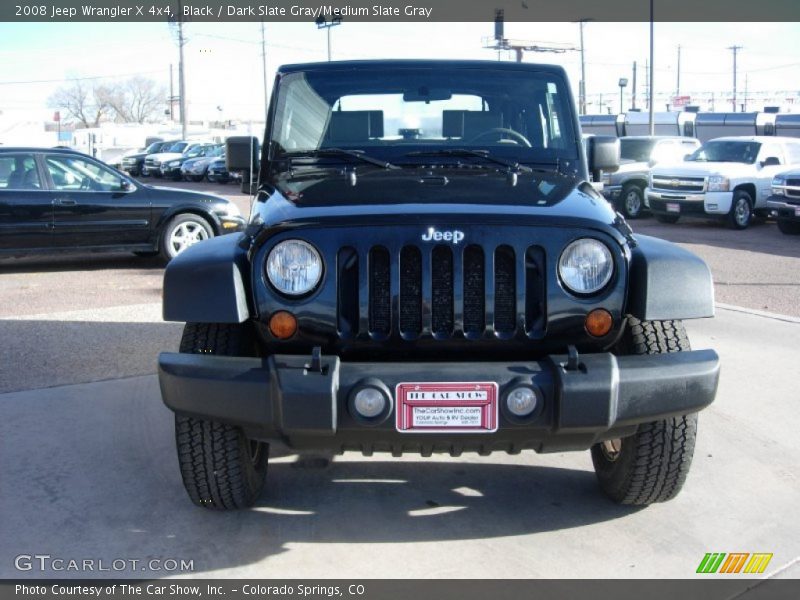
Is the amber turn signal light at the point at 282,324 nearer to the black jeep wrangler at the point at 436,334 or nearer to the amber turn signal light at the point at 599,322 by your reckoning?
the black jeep wrangler at the point at 436,334

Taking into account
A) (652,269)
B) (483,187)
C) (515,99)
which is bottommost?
(652,269)

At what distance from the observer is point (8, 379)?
20.9ft

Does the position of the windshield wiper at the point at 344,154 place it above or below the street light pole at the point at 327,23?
below

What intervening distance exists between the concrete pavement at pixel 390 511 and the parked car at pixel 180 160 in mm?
32897

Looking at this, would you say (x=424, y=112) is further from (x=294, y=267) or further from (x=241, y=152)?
(x=294, y=267)

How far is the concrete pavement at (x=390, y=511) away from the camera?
3.72 m

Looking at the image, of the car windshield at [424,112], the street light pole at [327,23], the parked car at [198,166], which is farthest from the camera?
the street light pole at [327,23]

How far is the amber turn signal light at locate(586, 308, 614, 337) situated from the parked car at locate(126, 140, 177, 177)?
4062cm

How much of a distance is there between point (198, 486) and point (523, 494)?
1.49 meters

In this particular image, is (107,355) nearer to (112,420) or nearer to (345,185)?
(112,420)

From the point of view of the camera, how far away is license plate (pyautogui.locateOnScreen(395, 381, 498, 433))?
334cm

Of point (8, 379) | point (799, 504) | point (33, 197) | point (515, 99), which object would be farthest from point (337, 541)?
point (33, 197)

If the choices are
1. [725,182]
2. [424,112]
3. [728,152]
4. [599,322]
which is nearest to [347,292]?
[599,322]

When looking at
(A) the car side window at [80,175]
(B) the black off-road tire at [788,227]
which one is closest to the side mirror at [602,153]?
(A) the car side window at [80,175]
